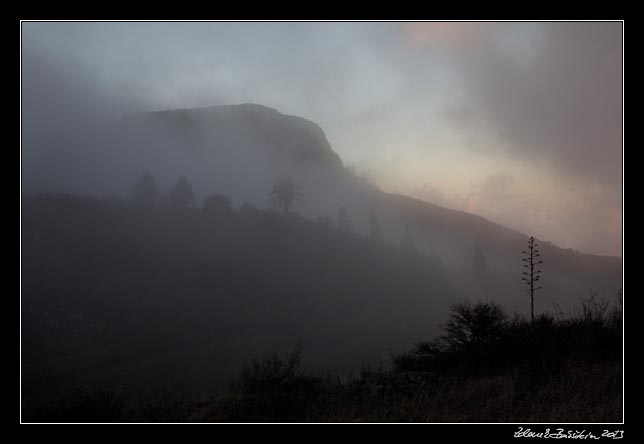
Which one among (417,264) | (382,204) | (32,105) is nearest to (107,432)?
(417,264)

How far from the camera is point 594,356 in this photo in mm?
5895

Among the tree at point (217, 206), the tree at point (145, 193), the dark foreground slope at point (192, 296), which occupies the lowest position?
the dark foreground slope at point (192, 296)

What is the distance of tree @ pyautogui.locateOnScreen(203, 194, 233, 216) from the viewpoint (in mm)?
66775

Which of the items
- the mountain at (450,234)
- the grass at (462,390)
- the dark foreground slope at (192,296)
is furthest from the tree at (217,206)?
the grass at (462,390)

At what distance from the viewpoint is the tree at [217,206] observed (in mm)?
66775

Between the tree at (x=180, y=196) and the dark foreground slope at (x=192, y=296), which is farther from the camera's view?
the tree at (x=180, y=196)

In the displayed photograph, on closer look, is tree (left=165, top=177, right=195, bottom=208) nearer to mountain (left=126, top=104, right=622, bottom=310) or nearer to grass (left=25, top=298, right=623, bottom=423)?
mountain (left=126, top=104, right=622, bottom=310)

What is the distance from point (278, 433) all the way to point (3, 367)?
400 centimetres

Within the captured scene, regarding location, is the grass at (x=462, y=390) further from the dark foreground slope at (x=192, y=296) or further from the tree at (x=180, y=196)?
the tree at (x=180, y=196)
